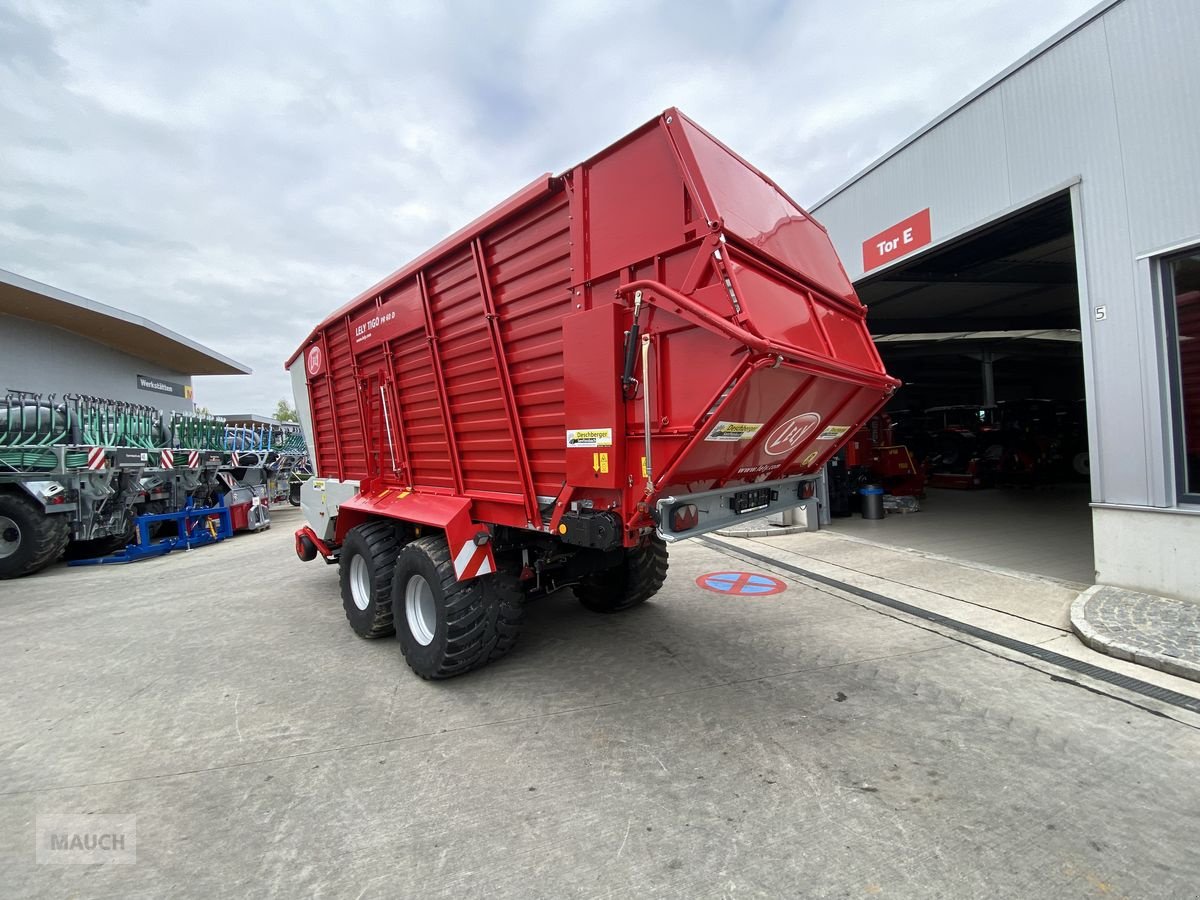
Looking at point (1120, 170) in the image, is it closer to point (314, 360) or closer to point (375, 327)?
point (375, 327)

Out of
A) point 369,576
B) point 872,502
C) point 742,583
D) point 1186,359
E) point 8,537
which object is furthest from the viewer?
point 872,502

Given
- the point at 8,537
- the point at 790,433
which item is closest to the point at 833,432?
the point at 790,433

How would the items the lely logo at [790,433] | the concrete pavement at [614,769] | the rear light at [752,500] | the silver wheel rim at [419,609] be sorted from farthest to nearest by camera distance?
the silver wheel rim at [419,609]
the rear light at [752,500]
the lely logo at [790,433]
the concrete pavement at [614,769]

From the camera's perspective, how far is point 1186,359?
4.79 meters

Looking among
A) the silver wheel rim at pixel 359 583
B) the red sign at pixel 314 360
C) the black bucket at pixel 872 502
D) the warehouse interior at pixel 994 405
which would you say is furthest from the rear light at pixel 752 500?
the black bucket at pixel 872 502

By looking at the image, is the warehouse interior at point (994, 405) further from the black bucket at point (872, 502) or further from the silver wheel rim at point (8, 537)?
the silver wheel rim at point (8, 537)

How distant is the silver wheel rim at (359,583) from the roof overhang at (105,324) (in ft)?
45.3

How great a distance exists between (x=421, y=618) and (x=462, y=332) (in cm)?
207

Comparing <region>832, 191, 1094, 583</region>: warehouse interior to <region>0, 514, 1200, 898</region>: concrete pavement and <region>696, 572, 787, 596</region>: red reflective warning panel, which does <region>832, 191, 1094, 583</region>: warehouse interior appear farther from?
<region>0, 514, 1200, 898</region>: concrete pavement

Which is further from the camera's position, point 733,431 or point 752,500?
point 752,500

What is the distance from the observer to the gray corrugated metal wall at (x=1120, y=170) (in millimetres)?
4504

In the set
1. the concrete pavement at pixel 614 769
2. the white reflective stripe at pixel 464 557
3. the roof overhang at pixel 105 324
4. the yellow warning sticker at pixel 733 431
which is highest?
the roof overhang at pixel 105 324

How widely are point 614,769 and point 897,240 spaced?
7.03 metres

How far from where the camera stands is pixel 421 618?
4133 mm
